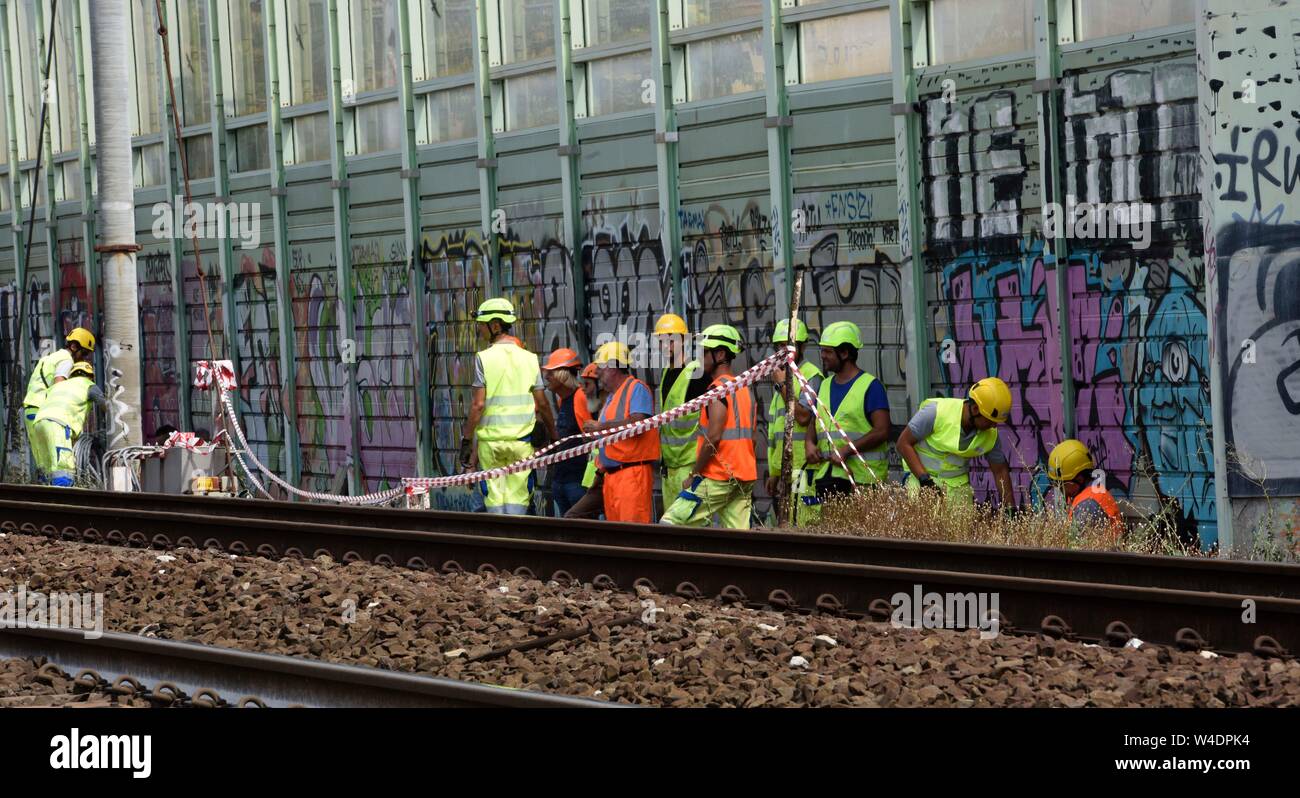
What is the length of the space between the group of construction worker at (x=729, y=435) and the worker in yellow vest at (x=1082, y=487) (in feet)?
0.04

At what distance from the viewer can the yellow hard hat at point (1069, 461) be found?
12039 millimetres

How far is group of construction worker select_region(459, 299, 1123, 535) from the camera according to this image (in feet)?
40.0

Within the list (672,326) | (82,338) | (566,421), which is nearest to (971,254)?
(672,326)

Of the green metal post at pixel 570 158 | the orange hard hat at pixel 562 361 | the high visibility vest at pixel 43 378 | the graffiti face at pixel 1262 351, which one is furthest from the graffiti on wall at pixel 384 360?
the graffiti face at pixel 1262 351

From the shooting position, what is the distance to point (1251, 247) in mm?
10922

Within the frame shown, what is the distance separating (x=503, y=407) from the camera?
13.5 m

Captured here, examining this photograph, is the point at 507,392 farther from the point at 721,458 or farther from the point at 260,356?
the point at 260,356

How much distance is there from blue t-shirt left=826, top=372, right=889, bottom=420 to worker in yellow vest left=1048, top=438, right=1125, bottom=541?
124cm

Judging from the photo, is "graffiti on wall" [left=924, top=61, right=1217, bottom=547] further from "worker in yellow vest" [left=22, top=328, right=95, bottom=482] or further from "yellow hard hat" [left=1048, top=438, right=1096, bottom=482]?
"worker in yellow vest" [left=22, top=328, right=95, bottom=482]

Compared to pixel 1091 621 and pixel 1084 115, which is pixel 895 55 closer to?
pixel 1084 115

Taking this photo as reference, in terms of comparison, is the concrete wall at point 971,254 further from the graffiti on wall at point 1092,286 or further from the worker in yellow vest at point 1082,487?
the worker in yellow vest at point 1082,487

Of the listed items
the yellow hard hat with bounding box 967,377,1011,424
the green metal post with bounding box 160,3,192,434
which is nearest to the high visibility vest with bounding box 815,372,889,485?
the yellow hard hat with bounding box 967,377,1011,424

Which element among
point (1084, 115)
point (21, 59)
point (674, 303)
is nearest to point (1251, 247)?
point (1084, 115)

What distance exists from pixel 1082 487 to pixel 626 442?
10.6 feet
